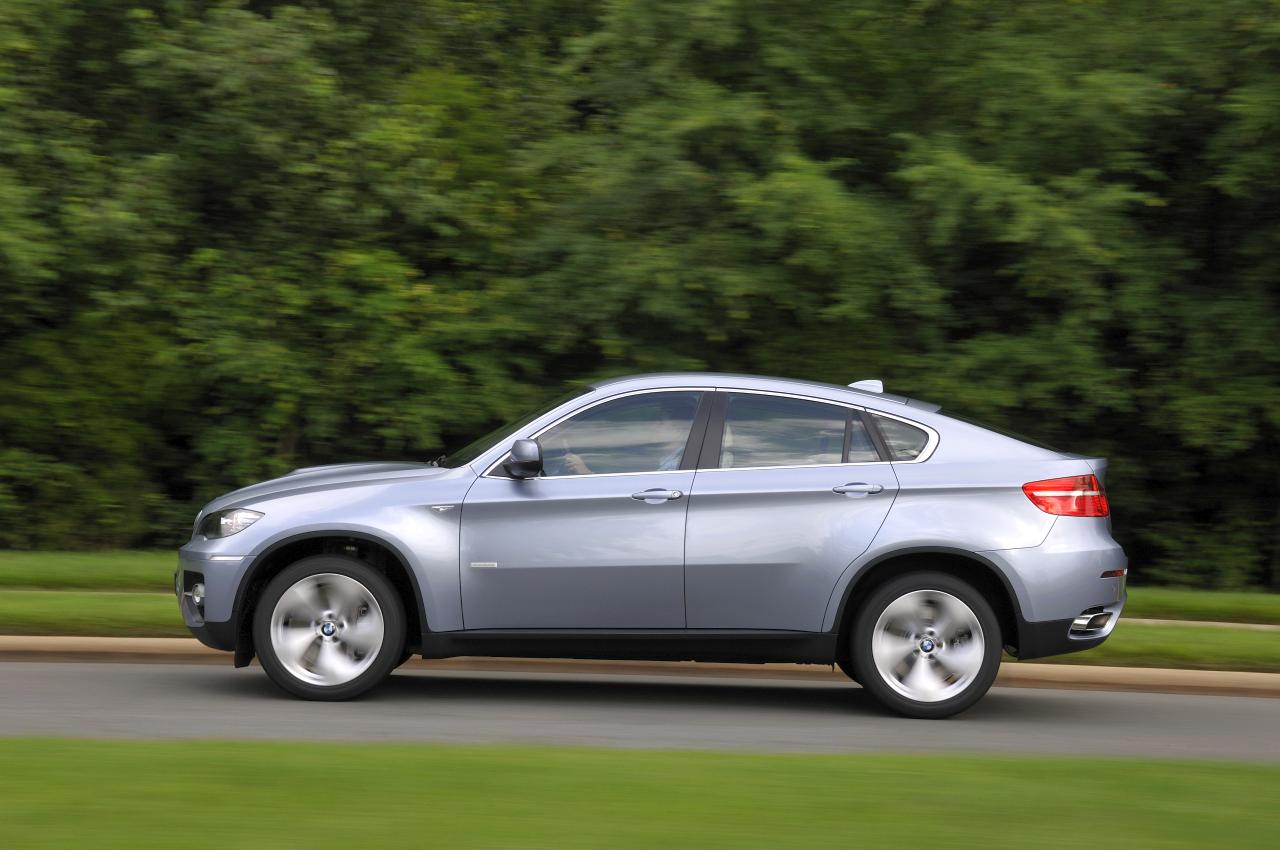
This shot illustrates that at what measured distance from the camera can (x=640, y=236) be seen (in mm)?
14344

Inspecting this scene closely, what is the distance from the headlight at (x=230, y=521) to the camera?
305 inches

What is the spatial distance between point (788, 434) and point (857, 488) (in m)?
0.46

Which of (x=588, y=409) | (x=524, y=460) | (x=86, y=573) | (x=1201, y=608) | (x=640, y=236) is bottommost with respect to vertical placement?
(x=1201, y=608)

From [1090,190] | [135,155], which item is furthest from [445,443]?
[1090,190]

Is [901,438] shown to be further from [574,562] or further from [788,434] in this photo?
[574,562]

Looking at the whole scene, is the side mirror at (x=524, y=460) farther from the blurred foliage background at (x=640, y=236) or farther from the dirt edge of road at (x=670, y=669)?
the blurred foliage background at (x=640, y=236)

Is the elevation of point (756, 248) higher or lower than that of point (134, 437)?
higher

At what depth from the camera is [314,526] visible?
7695mm

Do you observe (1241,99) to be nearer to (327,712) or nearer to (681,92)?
(681,92)

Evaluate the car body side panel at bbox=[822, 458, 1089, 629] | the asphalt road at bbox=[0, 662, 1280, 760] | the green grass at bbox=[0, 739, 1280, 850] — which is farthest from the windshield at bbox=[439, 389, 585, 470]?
the green grass at bbox=[0, 739, 1280, 850]

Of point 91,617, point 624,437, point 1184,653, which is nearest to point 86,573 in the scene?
point 91,617

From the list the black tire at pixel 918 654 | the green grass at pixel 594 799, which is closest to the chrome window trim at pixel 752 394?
the black tire at pixel 918 654

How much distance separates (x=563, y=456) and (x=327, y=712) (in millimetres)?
1764

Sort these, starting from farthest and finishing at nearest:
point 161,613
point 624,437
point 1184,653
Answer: point 161,613 < point 1184,653 < point 624,437
